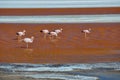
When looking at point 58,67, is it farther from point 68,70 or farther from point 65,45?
point 65,45

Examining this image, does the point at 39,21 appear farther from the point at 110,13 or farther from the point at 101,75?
the point at 101,75

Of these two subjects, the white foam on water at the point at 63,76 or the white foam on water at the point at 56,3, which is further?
the white foam on water at the point at 56,3

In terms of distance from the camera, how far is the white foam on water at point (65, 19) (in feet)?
15.8

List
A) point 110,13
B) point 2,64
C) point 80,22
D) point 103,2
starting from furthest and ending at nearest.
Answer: point 103,2 < point 110,13 < point 80,22 < point 2,64

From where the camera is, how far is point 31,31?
14.0 ft

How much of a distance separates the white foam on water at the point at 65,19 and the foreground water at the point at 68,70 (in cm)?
168

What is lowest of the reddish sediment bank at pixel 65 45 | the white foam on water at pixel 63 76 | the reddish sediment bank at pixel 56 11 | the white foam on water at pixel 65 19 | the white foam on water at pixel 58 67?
the reddish sediment bank at pixel 56 11

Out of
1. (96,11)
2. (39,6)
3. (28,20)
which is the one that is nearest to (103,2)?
(96,11)

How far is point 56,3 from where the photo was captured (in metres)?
5.68

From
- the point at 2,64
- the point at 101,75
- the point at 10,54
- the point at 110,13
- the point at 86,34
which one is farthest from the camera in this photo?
the point at 110,13

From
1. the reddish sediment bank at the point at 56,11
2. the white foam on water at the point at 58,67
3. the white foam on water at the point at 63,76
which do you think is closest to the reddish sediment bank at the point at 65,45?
the white foam on water at the point at 58,67

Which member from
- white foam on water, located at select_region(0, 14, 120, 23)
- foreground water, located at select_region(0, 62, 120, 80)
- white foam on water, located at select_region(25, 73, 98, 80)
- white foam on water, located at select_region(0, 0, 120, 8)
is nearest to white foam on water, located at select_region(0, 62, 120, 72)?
foreground water, located at select_region(0, 62, 120, 80)

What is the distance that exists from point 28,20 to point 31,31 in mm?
639

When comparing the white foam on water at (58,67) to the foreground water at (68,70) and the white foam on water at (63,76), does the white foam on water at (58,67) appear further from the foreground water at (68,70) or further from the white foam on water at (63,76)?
the white foam on water at (63,76)
